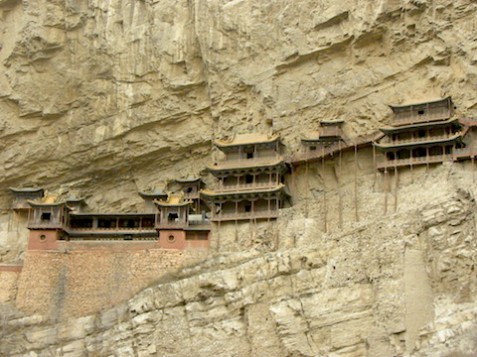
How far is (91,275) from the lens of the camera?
39.8 metres

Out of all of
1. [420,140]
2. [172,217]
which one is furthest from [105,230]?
[420,140]

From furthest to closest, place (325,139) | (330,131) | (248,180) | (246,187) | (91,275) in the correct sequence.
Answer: (248,180) → (330,131) → (325,139) → (246,187) → (91,275)

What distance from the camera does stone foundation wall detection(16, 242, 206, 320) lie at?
39.1 meters

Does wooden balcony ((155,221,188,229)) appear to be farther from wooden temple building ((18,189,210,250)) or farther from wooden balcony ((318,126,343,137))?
wooden balcony ((318,126,343,137))

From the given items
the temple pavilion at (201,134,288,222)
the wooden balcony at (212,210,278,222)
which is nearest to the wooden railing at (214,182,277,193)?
the temple pavilion at (201,134,288,222)

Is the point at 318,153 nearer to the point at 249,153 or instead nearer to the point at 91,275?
the point at 249,153

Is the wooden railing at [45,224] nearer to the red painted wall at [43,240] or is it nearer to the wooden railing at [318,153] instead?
the red painted wall at [43,240]

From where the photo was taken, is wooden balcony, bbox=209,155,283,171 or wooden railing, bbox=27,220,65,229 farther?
wooden balcony, bbox=209,155,283,171

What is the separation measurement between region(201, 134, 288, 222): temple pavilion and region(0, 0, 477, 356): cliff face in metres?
1.28

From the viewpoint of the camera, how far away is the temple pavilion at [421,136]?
128ft

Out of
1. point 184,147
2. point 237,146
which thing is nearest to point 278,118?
point 237,146

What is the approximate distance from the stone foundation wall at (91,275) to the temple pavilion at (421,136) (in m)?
10.5

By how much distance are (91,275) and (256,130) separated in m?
12.7

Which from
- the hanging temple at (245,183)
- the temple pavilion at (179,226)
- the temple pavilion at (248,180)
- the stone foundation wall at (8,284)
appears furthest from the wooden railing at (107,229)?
the temple pavilion at (248,180)
